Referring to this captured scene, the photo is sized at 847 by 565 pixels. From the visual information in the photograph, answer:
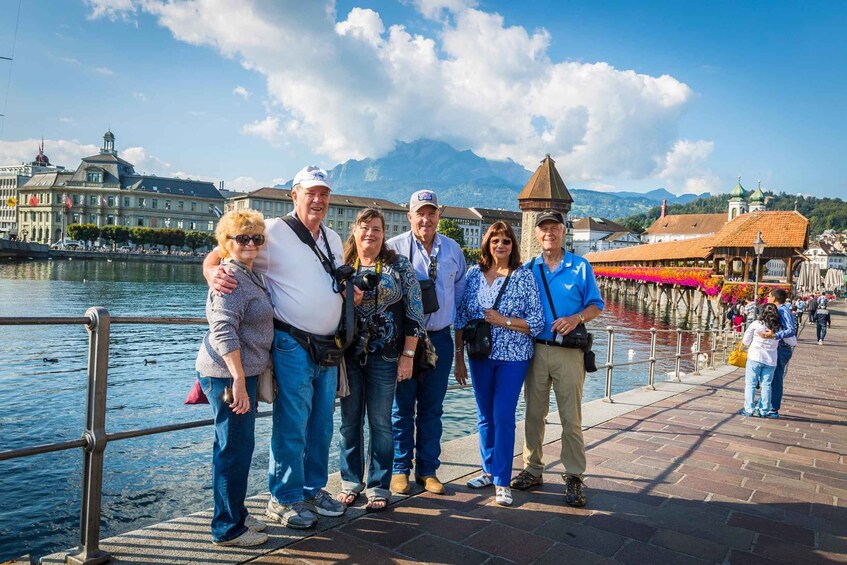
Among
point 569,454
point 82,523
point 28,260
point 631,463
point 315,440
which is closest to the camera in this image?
point 82,523

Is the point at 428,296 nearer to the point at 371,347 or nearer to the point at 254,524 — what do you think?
the point at 371,347

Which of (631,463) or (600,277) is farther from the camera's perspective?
(600,277)

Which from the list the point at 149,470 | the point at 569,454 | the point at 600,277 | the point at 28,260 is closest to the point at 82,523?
the point at 569,454

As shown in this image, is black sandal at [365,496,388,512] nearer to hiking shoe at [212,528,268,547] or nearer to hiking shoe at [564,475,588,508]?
hiking shoe at [212,528,268,547]

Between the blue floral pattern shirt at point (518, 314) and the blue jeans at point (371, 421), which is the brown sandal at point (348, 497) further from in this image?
the blue floral pattern shirt at point (518, 314)

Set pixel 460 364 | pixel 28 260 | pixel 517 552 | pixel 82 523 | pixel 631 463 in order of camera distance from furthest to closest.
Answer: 1. pixel 28 260
2. pixel 631 463
3. pixel 460 364
4. pixel 517 552
5. pixel 82 523

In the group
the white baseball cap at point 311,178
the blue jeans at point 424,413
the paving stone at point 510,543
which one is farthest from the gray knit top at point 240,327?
the paving stone at point 510,543

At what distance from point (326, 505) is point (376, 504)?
0.31 metres

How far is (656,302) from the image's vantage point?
172ft

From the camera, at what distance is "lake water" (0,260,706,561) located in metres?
6.05

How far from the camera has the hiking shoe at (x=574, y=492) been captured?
382 centimetres

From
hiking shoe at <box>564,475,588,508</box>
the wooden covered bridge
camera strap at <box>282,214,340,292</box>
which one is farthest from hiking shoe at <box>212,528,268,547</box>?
the wooden covered bridge

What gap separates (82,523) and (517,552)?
6.99 feet

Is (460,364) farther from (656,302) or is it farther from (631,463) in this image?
(656,302)
